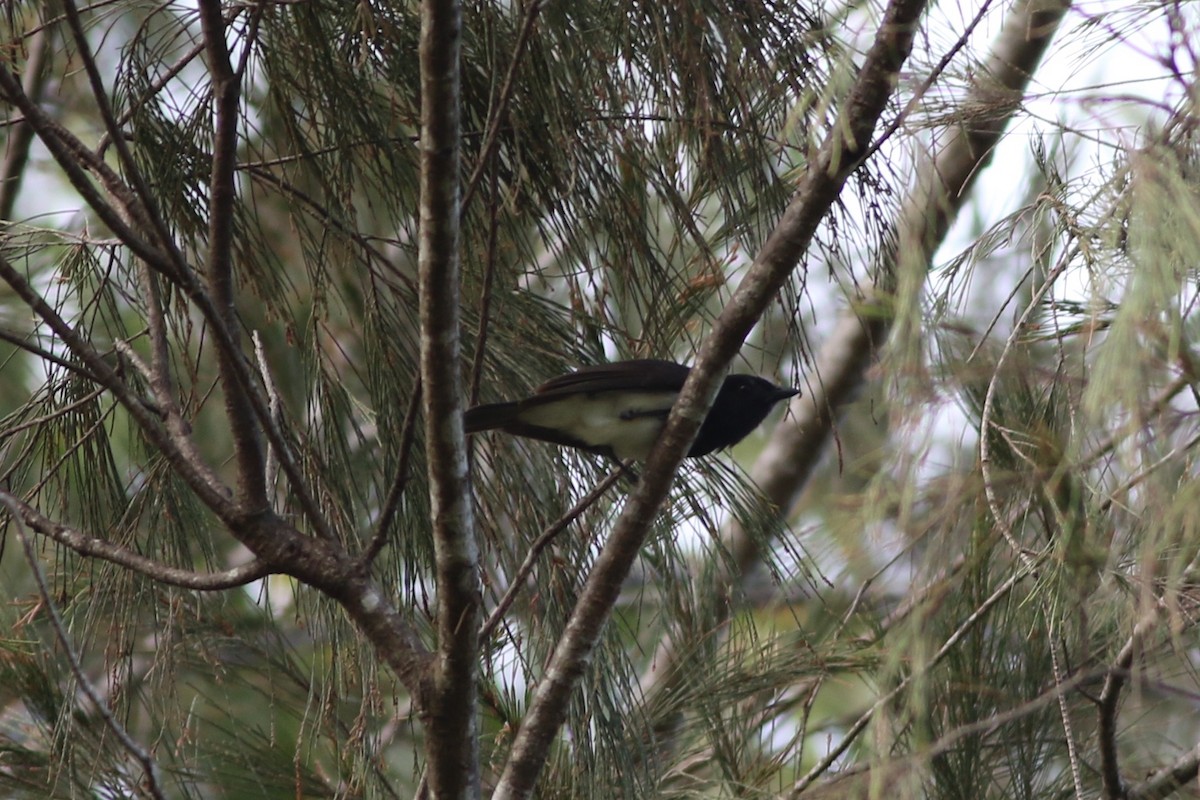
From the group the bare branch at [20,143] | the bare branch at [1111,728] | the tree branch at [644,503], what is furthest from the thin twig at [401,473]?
the bare branch at [20,143]

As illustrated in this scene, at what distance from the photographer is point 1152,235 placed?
1.38 m

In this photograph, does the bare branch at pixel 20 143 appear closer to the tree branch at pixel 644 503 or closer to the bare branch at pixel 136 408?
the bare branch at pixel 136 408

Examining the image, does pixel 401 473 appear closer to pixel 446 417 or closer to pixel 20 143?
pixel 446 417

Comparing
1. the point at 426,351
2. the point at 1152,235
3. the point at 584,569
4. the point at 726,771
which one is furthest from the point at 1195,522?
the point at 726,771

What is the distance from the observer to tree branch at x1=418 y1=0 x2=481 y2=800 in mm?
1775

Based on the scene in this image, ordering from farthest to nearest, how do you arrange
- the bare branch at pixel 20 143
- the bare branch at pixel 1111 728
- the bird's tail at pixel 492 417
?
the bare branch at pixel 20 143
the bird's tail at pixel 492 417
the bare branch at pixel 1111 728

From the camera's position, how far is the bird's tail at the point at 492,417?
2.40m

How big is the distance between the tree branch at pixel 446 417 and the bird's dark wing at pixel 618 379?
1.68ft

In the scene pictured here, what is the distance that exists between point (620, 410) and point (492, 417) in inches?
21.8

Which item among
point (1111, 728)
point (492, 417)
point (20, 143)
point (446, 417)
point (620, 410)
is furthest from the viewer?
point (20, 143)

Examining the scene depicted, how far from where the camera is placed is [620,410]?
9.64ft

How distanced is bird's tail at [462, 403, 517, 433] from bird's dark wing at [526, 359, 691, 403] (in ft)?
0.19

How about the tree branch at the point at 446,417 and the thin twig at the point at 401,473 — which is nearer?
the tree branch at the point at 446,417

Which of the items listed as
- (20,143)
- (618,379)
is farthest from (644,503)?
(20,143)
